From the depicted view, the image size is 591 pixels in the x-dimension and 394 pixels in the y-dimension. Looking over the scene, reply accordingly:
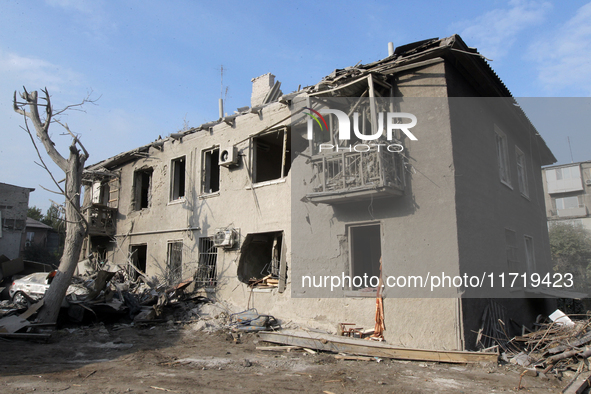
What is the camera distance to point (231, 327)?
33.5 feet

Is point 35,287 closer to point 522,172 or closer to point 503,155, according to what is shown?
point 503,155

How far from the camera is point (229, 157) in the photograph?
12.3 metres

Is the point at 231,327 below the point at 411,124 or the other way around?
below

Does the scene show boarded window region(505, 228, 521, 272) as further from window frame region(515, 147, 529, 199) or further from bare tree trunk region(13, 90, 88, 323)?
bare tree trunk region(13, 90, 88, 323)

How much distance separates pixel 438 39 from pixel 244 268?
7.97m

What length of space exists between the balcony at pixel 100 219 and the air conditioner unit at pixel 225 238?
646cm

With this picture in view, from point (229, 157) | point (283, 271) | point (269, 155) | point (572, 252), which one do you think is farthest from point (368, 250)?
point (572, 252)

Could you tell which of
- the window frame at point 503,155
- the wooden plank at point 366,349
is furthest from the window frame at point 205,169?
the window frame at point 503,155

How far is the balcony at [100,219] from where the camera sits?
15859 millimetres

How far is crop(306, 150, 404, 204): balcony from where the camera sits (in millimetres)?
8086

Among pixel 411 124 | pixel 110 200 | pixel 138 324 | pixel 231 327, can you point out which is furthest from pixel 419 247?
pixel 110 200

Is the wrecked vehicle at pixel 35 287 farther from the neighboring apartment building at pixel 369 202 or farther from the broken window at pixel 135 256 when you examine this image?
the neighboring apartment building at pixel 369 202

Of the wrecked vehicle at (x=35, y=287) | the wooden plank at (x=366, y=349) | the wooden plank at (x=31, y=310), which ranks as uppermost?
the wrecked vehicle at (x=35, y=287)

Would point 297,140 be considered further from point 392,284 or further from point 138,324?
point 138,324
